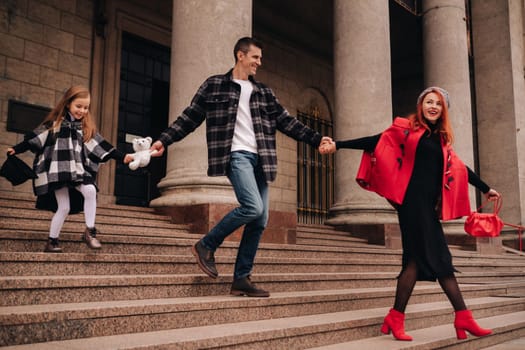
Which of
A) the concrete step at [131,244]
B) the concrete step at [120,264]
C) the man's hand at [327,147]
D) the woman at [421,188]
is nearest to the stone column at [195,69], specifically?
the concrete step at [131,244]

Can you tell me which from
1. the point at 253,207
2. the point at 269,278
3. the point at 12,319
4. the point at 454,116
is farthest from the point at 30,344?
the point at 454,116

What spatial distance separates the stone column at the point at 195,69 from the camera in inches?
281

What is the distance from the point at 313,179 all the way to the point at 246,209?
12.7 m

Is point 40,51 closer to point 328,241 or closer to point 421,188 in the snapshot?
point 328,241

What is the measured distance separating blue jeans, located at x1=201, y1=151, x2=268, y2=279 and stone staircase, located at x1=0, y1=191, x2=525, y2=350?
1.09 feet

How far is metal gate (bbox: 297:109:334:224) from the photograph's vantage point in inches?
645

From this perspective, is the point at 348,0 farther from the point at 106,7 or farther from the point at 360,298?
the point at 360,298

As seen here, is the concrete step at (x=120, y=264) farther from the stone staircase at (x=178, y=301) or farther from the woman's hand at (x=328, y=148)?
the woman's hand at (x=328, y=148)

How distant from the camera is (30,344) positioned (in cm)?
297

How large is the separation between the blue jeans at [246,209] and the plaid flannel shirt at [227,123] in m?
0.09

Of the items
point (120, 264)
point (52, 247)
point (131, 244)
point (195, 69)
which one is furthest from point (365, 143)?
point (195, 69)

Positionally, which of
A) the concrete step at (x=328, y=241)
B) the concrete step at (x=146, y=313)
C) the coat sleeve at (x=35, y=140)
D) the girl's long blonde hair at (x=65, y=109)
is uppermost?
the girl's long blonde hair at (x=65, y=109)

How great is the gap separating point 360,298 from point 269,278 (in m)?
0.92

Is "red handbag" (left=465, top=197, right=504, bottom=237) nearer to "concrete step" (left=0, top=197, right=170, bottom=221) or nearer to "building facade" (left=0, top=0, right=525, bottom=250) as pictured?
"building facade" (left=0, top=0, right=525, bottom=250)
